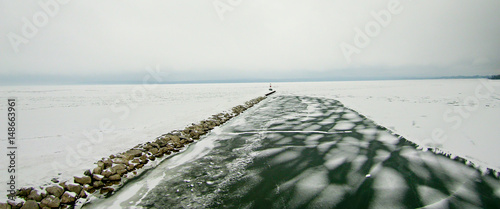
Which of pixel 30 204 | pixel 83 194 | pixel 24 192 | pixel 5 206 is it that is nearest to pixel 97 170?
pixel 83 194

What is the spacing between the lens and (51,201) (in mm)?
2928

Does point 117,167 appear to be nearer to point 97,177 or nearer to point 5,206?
point 97,177

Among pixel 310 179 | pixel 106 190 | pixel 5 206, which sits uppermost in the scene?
pixel 310 179

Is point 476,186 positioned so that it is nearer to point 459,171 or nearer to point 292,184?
point 459,171

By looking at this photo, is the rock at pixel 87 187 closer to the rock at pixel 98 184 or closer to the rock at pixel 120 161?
the rock at pixel 98 184

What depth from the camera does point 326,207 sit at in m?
2.86

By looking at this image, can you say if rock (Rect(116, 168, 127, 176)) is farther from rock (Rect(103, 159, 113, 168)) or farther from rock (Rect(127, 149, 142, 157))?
rock (Rect(127, 149, 142, 157))

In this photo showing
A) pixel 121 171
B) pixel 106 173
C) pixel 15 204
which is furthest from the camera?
pixel 121 171

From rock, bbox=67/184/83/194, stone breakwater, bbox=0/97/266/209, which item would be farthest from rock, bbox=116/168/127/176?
rock, bbox=67/184/83/194

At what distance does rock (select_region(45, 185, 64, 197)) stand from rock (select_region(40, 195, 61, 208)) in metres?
0.09

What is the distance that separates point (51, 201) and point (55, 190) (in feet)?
0.81

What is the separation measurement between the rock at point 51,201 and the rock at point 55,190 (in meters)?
0.09

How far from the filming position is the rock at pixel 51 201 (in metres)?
2.88

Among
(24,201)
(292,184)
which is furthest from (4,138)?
(292,184)
